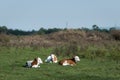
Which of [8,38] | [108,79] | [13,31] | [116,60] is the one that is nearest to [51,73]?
[108,79]

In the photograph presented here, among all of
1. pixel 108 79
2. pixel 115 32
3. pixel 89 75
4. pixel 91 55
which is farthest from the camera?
pixel 115 32

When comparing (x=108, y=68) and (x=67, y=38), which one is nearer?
(x=108, y=68)

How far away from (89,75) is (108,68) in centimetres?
338

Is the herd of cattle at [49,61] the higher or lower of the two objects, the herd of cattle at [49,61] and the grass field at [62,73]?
the higher

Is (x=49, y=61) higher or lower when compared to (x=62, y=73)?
higher

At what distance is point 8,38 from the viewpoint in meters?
46.2

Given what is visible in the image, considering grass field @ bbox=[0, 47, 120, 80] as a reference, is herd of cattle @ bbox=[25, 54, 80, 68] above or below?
above

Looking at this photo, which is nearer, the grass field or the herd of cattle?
the grass field

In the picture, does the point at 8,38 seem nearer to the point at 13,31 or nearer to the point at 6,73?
the point at 6,73

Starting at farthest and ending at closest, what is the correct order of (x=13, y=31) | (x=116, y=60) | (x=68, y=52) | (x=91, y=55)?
(x=13, y=31) → (x=68, y=52) → (x=91, y=55) → (x=116, y=60)

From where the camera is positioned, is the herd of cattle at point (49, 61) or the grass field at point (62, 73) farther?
the herd of cattle at point (49, 61)

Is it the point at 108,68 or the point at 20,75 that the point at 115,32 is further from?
the point at 20,75

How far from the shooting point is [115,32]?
53.2m

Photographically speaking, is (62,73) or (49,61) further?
(49,61)
